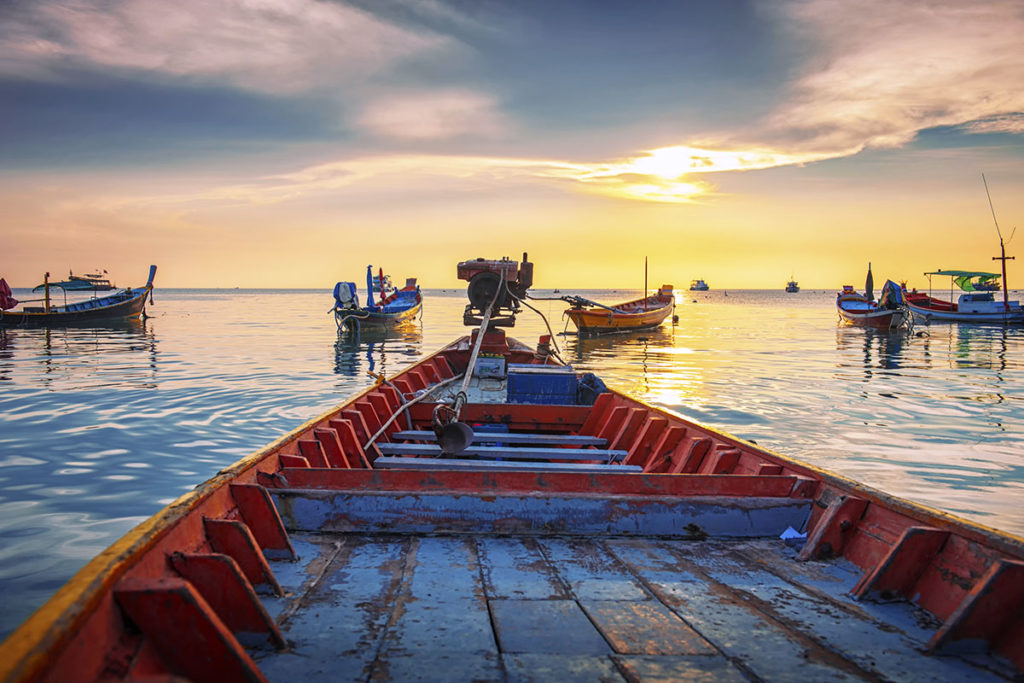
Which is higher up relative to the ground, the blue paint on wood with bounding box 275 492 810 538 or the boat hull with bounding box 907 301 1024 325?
the boat hull with bounding box 907 301 1024 325

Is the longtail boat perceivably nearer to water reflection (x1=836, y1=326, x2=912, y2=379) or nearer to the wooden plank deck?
the wooden plank deck

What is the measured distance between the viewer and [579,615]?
2781mm

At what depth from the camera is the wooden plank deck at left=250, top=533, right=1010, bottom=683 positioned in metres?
2.36

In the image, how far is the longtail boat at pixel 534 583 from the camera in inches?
82.3

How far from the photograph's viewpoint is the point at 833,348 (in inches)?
1075

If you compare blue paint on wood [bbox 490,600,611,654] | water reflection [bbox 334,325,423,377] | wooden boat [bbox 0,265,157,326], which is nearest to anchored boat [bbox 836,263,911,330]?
water reflection [bbox 334,325,423,377]

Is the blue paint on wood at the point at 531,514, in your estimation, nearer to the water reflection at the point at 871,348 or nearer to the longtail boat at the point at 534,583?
the longtail boat at the point at 534,583

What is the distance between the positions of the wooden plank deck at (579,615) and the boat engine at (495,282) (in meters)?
6.09

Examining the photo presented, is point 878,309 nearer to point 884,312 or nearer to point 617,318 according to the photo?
point 884,312

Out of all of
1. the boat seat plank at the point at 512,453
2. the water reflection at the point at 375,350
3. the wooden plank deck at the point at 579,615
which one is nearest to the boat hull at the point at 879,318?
the water reflection at the point at 375,350

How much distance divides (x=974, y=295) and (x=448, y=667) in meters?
54.0

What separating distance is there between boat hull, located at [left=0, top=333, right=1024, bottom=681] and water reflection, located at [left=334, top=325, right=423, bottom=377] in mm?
10360

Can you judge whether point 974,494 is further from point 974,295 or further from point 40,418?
point 974,295

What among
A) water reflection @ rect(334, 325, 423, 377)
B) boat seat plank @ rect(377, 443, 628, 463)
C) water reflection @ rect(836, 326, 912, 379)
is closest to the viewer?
boat seat plank @ rect(377, 443, 628, 463)
